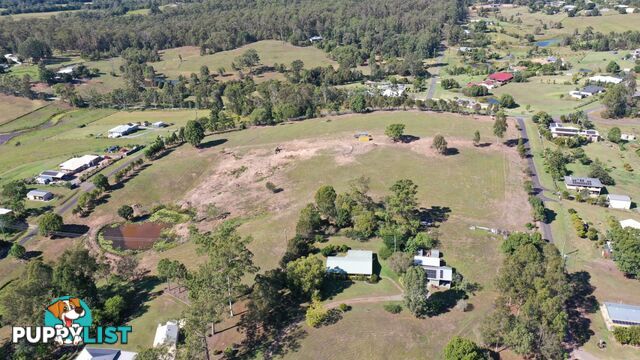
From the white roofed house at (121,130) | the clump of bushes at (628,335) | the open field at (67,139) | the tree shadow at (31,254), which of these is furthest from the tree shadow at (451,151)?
the white roofed house at (121,130)

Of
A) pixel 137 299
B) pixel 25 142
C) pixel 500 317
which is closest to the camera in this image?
pixel 500 317

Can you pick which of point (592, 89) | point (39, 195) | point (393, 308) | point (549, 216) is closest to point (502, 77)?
point (592, 89)

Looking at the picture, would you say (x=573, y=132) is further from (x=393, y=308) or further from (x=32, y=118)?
(x=32, y=118)

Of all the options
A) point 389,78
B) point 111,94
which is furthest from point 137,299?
point 389,78

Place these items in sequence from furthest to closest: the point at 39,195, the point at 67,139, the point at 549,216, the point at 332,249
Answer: the point at 67,139 → the point at 39,195 → the point at 549,216 → the point at 332,249

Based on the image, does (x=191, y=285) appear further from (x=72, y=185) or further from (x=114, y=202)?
(x=72, y=185)

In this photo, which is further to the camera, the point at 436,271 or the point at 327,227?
the point at 327,227
